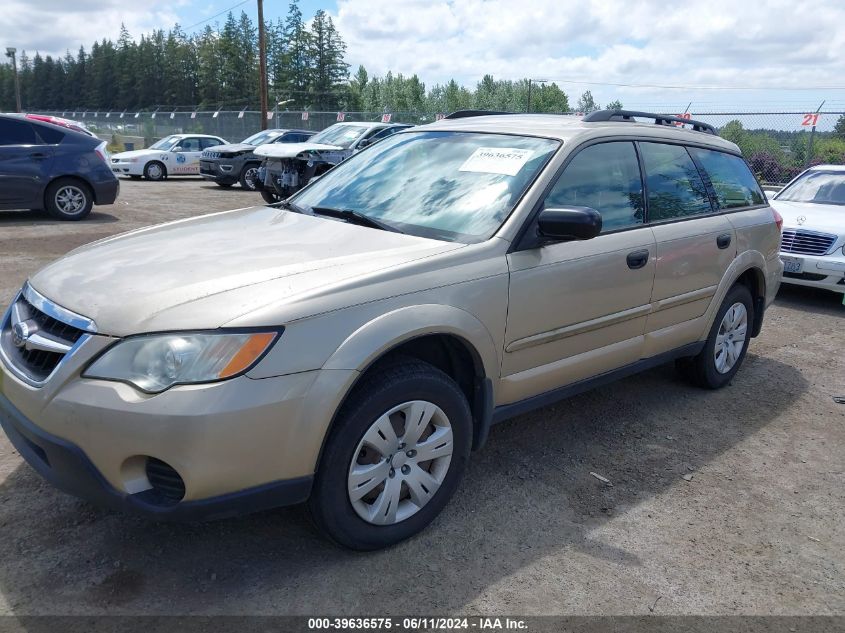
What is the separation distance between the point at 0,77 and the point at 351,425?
159 m

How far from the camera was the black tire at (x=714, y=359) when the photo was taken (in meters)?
4.78

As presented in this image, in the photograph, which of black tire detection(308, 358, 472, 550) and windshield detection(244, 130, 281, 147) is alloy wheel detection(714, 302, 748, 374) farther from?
windshield detection(244, 130, 281, 147)

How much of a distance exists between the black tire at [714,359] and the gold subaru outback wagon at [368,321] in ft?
0.98

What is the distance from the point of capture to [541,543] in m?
3.04

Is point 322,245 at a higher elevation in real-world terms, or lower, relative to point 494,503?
higher

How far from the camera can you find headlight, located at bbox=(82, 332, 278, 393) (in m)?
2.37

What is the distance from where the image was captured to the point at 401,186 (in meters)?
3.71

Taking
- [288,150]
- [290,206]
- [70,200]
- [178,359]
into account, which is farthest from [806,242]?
[70,200]

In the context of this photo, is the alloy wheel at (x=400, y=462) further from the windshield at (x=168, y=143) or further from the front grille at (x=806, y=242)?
the windshield at (x=168, y=143)

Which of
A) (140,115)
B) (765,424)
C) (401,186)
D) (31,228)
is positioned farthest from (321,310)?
(140,115)

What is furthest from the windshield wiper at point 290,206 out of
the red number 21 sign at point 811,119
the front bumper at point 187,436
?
the red number 21 sign at point 811,119

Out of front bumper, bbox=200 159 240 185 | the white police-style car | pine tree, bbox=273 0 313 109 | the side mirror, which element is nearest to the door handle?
the side mirror

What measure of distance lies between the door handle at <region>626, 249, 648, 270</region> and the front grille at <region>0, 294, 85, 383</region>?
267 centimetres

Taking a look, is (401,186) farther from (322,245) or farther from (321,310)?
(321,310)
